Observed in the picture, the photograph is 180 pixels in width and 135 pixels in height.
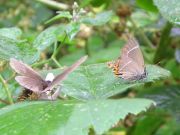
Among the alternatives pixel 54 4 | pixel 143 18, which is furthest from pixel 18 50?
pixel 143 18

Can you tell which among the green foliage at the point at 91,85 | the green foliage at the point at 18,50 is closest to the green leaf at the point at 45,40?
the green foliage at the point at 91,85

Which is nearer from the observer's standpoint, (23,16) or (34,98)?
(34,98)

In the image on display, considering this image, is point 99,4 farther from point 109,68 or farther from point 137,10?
point 109,68

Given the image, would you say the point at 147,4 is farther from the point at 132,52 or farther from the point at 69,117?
the point at 69,117

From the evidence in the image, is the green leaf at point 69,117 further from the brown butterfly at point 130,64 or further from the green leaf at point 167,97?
the green leaf at point 167,97

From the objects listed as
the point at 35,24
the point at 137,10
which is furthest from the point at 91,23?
the point at 35,24

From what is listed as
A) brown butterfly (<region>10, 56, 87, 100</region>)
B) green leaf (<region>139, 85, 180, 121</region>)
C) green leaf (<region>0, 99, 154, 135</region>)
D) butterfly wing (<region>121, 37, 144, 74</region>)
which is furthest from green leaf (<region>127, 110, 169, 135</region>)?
green leaf (<region>0, 99, 154, 135</region>)

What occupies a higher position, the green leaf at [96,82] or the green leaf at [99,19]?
the green leaf at [99,19]
